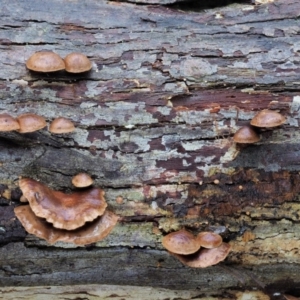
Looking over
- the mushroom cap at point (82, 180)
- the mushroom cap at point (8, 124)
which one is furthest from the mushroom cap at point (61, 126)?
the mushroom cap at point (82, 180)

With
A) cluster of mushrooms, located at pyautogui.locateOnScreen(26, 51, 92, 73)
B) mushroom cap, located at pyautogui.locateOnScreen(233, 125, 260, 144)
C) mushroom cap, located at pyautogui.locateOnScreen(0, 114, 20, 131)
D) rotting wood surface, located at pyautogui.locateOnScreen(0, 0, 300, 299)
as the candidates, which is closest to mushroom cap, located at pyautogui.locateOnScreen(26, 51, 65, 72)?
cluster of mushrooms, located at pyautogui.locateOnScreen(26, 51, 92, 73)

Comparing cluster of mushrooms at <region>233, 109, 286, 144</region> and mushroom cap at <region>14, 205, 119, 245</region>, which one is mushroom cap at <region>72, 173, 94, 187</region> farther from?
cluster of mushrooms at <region>233, 109, 286, 144</region>

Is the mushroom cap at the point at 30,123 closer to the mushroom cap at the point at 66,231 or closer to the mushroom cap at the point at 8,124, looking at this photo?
the mushroom cap at the point at 8,124

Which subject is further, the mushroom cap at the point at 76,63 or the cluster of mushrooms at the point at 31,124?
the mushroom cap at the point at 76,63

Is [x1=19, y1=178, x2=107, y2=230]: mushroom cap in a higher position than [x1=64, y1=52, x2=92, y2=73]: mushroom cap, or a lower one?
lower

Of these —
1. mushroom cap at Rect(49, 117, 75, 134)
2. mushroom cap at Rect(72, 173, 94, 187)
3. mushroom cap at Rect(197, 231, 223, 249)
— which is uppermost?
mushroom cap at Rect(49, 117, 75, 134)

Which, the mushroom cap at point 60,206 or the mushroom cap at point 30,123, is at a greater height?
the mushroom cap at point 30,123

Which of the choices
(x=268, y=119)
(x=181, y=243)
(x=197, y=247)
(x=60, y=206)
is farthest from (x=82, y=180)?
(x=268, y=119)
